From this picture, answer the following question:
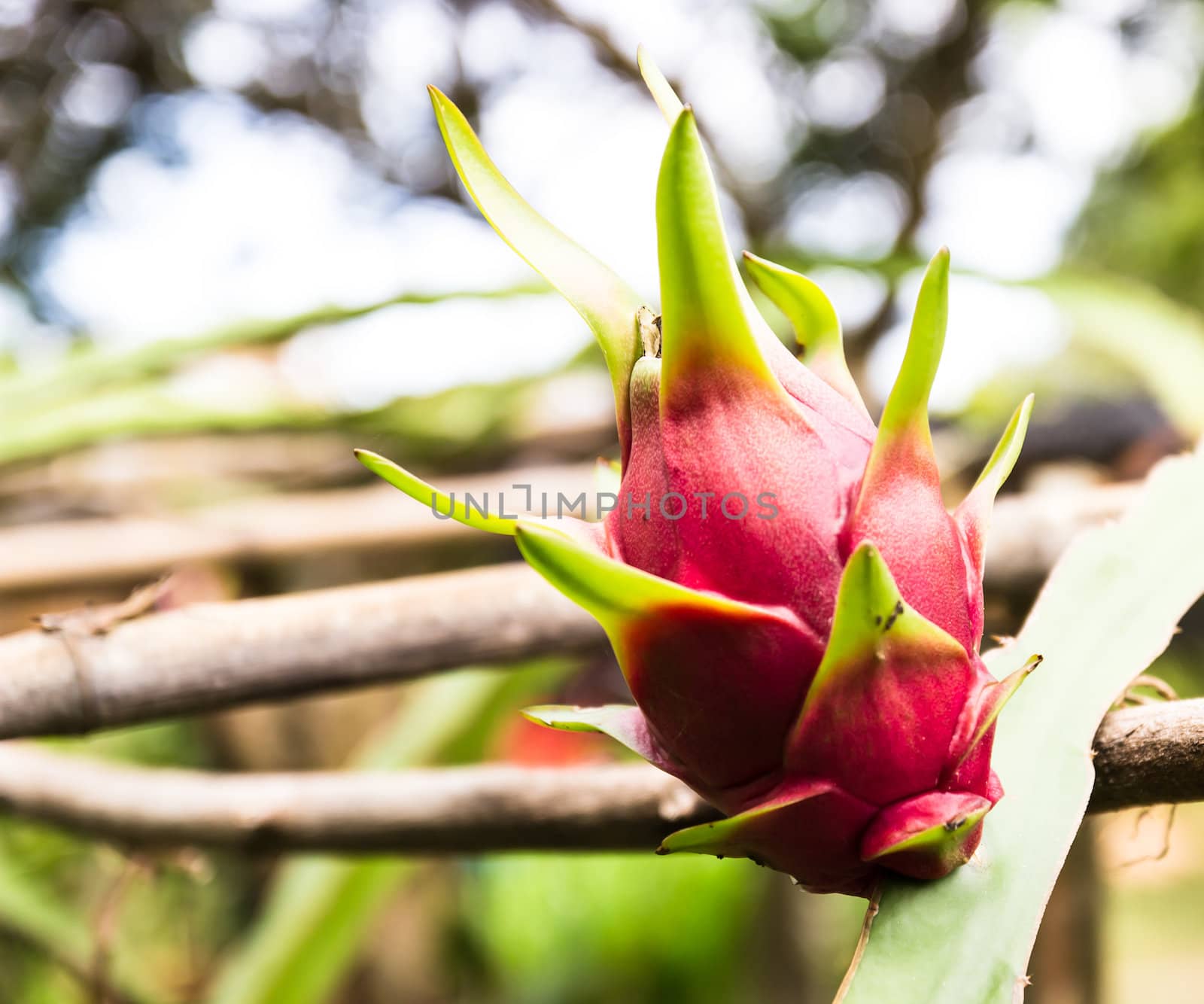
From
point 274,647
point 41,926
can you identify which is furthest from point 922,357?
point 41,926

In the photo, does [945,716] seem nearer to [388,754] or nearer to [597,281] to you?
[597,281]

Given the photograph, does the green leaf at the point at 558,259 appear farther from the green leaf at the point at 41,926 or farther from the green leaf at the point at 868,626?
the green leaf at the point at 41,926

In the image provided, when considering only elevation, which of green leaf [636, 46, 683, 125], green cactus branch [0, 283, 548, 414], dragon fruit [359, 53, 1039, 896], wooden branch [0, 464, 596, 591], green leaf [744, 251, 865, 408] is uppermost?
green leaf [636, 46, 683, 125]

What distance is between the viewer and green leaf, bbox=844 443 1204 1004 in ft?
0.66

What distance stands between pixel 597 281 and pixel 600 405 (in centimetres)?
153

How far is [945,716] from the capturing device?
0.21m

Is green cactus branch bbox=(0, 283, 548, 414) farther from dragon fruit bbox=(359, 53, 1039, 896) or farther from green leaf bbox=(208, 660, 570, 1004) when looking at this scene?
dragon fruit bbox=(359, 53, 1039, 896)

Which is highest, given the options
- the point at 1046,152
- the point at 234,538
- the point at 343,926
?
the point at 1046,152

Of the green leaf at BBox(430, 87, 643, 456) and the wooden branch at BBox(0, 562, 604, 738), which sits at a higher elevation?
the green leaf at BBox(430, 87, 643, 456)

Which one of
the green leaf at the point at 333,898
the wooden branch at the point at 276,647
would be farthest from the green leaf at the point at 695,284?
the green leaf at the point at 333,898

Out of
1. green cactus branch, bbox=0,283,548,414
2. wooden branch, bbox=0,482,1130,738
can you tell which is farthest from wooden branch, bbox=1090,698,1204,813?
green cactus branch, bbox=0,283,548,414

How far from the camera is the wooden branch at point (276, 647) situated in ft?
1.17

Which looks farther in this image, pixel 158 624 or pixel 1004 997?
pixel 158 624

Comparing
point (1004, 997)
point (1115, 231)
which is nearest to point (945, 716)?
point (1004, 997)
